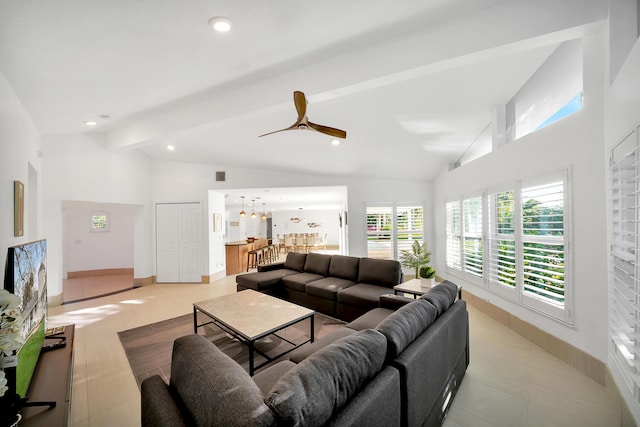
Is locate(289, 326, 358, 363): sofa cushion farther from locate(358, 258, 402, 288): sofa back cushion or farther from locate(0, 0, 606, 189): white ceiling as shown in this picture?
locate(0, 0, 606, 189): white ceiling

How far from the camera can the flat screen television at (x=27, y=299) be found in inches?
69.0

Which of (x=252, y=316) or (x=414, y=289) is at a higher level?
(x=414, y=289)

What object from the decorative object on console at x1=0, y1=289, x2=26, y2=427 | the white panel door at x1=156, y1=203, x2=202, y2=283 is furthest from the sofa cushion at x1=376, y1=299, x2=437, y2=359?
the white panel door at x1=156, y1=203, x2=202, y2=283

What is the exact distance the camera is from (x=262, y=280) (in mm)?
4492

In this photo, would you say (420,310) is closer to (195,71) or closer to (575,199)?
(575,199)

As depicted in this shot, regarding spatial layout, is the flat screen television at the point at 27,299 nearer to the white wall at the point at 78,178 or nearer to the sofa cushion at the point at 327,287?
the white wall at the point at 78,178

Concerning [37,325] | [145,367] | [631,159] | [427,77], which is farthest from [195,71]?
[631,159]

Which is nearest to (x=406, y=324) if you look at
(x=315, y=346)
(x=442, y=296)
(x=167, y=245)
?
Result: (x=442, y=296)

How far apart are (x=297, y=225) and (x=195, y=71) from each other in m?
13.2

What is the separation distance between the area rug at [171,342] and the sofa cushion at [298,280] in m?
0.54

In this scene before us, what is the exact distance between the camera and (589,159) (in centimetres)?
233

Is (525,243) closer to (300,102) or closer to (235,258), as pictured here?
(300,102)

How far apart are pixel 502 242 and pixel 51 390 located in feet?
15.1

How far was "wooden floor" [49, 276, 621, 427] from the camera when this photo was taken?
1961mm
